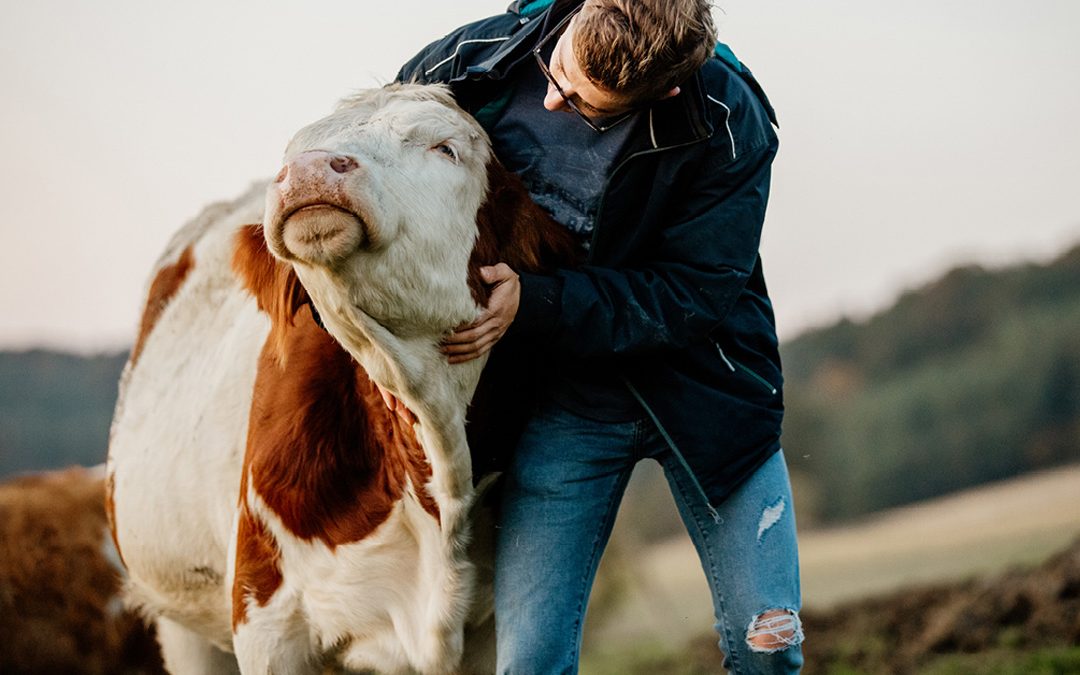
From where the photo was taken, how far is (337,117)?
274 centimetres

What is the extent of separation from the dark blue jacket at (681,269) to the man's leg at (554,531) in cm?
17

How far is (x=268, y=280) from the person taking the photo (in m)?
2.96

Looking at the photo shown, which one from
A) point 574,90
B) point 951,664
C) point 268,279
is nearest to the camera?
point 574,90

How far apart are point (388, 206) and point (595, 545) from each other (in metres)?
1.04

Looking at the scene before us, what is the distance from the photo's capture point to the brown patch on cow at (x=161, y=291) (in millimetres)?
4527

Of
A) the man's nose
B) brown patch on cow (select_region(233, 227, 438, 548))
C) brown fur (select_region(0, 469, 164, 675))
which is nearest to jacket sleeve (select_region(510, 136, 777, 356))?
the man's nose

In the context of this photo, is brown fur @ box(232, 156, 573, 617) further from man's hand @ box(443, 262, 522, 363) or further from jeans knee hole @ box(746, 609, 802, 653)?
jeans knee hole @ box(746, 609, 802, 653)

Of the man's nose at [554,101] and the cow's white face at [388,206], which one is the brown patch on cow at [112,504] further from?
the man's nose at [554,101]

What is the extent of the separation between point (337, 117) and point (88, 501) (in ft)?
12.5

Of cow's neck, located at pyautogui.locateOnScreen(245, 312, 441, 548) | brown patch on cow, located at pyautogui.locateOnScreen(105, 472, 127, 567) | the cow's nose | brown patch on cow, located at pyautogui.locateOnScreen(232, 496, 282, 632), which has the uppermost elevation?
the cow's nose

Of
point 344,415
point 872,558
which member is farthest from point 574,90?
point 872,558

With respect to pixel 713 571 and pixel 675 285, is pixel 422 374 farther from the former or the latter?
pixel 713 571

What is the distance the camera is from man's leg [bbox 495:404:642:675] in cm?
293

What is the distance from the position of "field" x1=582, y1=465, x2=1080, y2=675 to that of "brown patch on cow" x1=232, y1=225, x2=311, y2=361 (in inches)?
211
